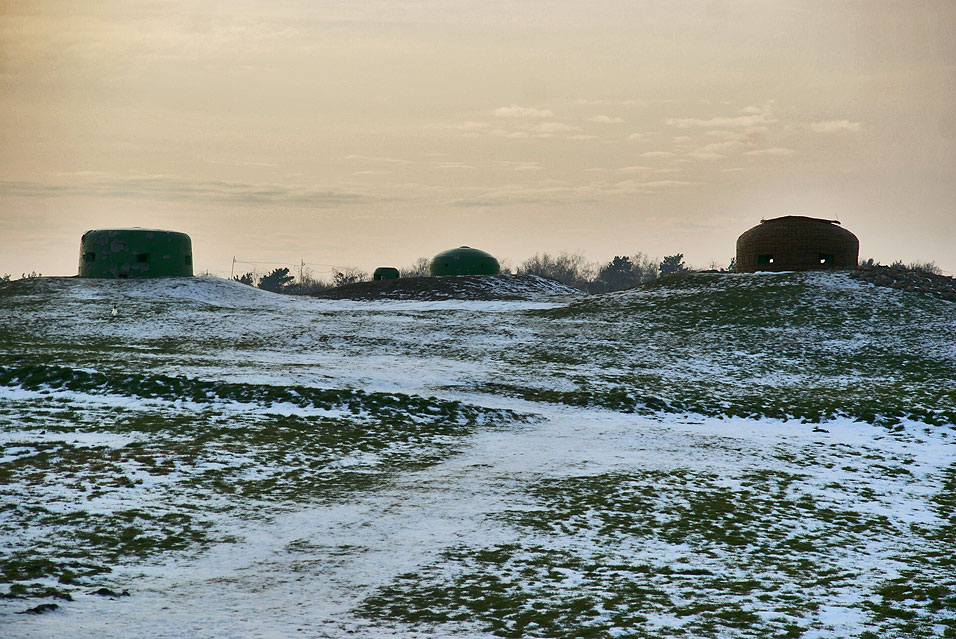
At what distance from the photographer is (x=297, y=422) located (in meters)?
18.8

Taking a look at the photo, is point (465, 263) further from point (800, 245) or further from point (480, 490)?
point (480, 490)

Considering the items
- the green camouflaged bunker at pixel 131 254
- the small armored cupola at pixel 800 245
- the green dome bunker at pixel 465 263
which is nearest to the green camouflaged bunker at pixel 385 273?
the green dome bunker at pixel 465 263

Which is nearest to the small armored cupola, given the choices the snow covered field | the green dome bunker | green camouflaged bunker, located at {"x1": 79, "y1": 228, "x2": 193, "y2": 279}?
the snow covered field

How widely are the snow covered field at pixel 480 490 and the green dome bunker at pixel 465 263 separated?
1616 inches

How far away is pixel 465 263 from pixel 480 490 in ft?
200

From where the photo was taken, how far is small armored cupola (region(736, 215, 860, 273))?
164 feet

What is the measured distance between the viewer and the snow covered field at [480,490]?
27.9 feet

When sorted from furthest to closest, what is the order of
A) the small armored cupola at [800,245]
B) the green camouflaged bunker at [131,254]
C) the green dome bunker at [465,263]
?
the green dome bunker at [465,263]
the green camouflaged bunker at [131,254]
the small armored cupola at [800,245]

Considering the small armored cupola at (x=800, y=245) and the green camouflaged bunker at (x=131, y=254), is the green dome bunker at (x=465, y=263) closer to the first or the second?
the green camouflaged bunker at (x=131, y=254)

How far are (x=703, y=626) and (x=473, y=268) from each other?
219 feet

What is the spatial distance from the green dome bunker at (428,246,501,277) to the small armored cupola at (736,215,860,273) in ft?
95.5

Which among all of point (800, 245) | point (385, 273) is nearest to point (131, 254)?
point (385, 273)

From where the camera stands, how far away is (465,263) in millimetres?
74250

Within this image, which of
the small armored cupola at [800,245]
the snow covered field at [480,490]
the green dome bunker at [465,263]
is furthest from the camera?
the green dome bunker at [465,263]
